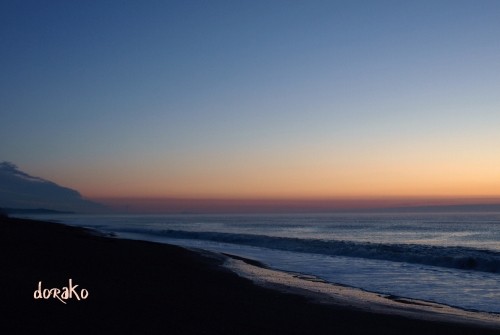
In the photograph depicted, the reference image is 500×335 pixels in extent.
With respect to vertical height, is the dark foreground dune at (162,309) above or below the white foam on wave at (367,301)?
above

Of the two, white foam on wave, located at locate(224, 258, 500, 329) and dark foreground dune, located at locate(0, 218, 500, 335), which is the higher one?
dark foreground dune, located at locate(0, 218, 500, 335)

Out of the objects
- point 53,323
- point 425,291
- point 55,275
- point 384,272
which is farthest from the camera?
point 384,272

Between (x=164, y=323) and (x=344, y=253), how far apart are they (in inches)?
975

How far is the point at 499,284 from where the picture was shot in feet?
59.2

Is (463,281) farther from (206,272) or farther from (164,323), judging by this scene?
(164,323)

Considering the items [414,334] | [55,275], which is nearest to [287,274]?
[55,275]

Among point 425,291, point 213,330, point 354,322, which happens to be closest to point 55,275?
point 213,330

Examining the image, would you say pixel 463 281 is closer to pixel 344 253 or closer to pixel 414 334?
pixel 414 334

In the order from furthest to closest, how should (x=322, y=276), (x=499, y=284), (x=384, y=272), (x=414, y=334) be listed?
(x=384, y=272)
(x=322, y=276)
(x=499, y=284)
(x=414, y=334)

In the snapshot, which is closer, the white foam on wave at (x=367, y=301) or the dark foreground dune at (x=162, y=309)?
the dark foreground dune at (x=162, y=309)

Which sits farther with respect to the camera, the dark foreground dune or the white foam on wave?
the white foam on wave

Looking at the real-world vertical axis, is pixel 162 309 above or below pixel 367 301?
above

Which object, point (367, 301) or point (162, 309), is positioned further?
point (367, 301)

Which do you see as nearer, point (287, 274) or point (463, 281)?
point (463, 281)
